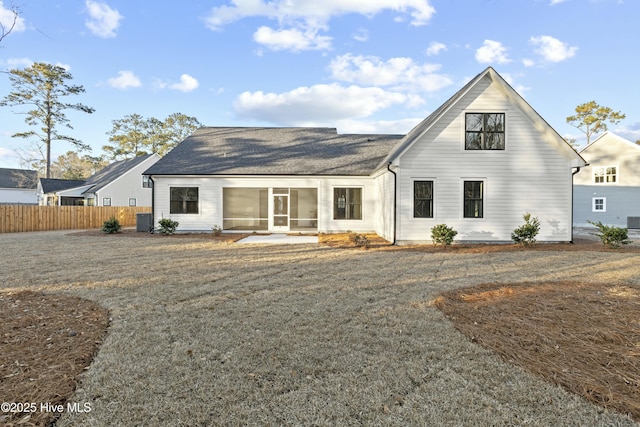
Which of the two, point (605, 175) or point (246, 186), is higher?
point (605, 175)

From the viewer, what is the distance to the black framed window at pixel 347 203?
1602 centimetres

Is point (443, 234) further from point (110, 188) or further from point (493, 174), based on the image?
point (110, 188)

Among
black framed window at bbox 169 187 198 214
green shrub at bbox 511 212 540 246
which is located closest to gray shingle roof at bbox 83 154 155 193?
black framed window at bbox 169 187 198 214

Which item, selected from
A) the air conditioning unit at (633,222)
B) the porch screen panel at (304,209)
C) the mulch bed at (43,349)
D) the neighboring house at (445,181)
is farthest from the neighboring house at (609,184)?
the mulch bed at (43,349)

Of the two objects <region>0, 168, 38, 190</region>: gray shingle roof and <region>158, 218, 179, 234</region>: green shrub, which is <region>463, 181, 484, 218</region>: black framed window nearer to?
<region>158, 218, 179, 234</region>: green shrub

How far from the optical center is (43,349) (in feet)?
11.4

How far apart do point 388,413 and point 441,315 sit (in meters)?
2.45

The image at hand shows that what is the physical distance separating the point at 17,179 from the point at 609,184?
67037mm

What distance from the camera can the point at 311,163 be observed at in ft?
54.6

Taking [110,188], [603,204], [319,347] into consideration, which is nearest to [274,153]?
[319,347]

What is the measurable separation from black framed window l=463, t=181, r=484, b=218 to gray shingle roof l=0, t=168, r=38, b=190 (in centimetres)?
5821

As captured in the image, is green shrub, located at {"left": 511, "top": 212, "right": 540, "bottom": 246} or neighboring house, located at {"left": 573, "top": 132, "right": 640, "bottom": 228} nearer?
green shrub, located at {"left": 511, "top": 212, "right": 540, "bottom": 246}

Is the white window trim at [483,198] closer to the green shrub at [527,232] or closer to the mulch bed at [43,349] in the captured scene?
the green shrub at [527,232]

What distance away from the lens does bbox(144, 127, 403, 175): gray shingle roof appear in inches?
629
